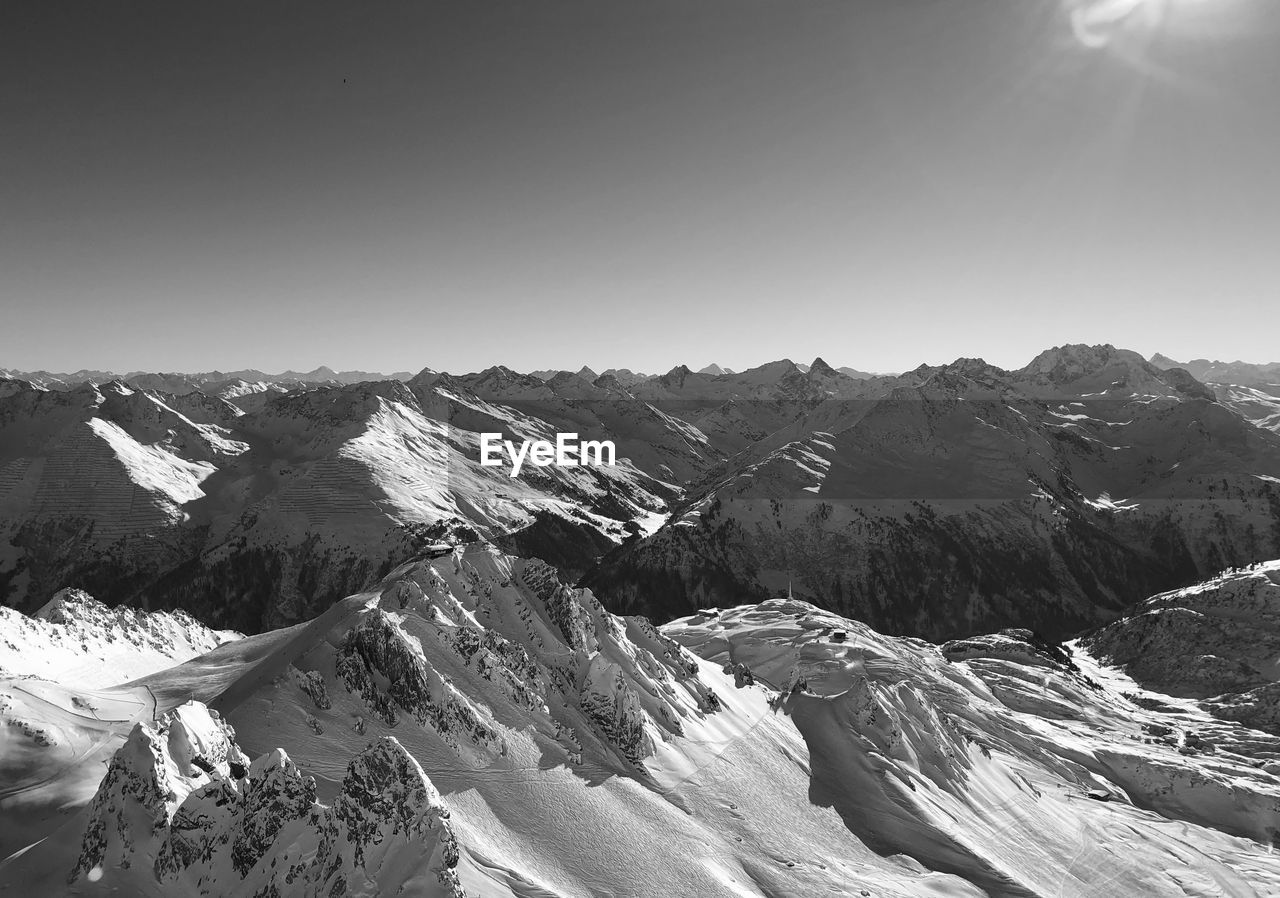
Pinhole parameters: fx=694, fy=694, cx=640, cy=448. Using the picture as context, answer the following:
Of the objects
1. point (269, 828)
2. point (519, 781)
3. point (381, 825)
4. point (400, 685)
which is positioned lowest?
point (519, 781)

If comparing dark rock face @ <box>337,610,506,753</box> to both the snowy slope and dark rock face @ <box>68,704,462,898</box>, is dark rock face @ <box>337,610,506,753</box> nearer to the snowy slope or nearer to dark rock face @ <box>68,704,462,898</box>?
dark rock face @ <box>68,704,462,898</box>

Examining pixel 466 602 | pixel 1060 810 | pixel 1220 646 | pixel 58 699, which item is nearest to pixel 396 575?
pixel 466 602

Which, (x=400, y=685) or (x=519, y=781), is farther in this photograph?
(x=400, y=685)

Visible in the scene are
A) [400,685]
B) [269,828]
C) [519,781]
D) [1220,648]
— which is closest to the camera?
[269,828]

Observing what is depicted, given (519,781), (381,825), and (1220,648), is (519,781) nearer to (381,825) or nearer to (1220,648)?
(381,825)

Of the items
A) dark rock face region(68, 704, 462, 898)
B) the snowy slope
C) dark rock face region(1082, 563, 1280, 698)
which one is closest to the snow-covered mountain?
dark rock face region(68, 704, 462, 898)

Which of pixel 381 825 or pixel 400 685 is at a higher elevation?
pixel 400 685

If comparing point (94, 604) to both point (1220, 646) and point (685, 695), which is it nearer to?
point (685, 695)

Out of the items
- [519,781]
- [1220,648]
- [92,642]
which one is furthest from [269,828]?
[1220,648]
